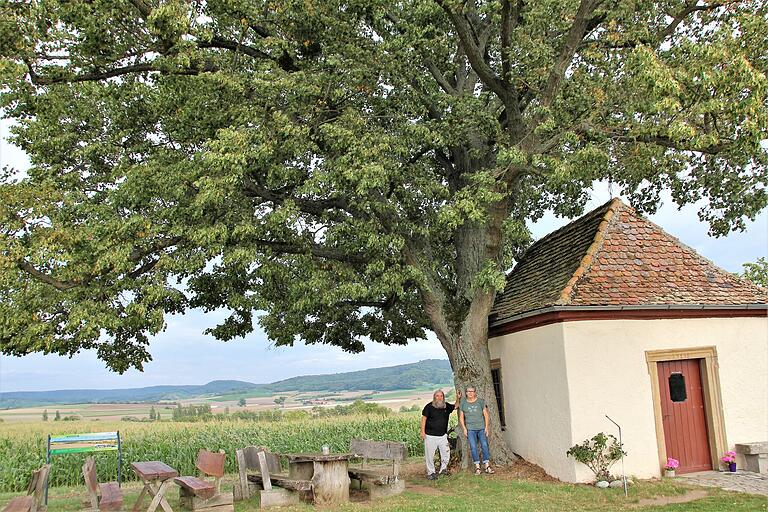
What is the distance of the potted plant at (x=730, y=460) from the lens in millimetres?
12945

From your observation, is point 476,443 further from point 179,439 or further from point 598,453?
point 179,439

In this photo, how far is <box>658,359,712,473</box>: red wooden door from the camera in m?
13.2

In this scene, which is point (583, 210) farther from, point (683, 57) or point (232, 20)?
point (232, 20)

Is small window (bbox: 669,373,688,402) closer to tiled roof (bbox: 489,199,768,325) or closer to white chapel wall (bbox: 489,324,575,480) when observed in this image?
tiled roof (bbox: 489,199,768,325)

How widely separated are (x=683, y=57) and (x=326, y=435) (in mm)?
15205

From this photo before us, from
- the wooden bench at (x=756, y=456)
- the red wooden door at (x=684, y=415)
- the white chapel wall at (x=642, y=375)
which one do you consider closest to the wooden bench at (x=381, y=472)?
the white chapel wall at (x=642, y=375)

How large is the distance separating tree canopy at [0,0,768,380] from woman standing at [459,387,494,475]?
1096 mm

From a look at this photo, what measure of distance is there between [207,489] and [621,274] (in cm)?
931

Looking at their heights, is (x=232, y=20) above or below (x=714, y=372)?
above

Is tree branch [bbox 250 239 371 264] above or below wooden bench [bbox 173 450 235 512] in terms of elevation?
above

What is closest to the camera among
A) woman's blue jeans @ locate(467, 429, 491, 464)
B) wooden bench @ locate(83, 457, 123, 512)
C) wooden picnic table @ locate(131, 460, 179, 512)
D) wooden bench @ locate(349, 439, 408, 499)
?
wooden picnic table @ locate(131, 460, 179, 512)

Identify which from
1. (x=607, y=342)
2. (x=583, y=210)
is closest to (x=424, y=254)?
(x=607, y=342)

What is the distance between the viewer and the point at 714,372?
43.9 feet

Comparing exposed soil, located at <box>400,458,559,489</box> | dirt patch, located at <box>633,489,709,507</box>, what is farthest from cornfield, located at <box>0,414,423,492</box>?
dirt patch, located at <box>633,489,709,507</box>
